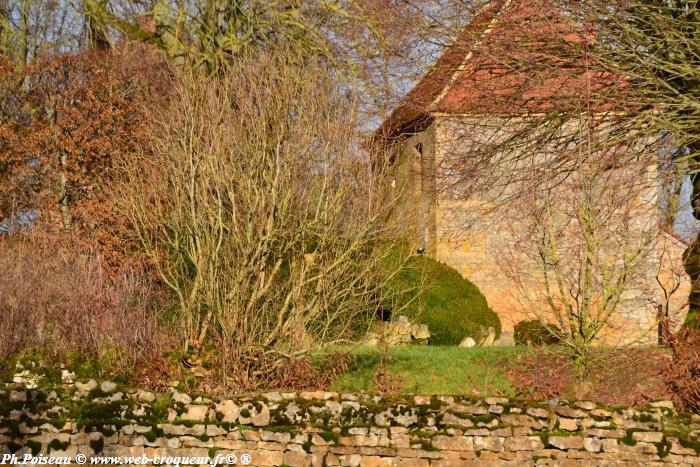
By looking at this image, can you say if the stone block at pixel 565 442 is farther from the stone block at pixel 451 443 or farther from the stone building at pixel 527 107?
the stone building at pixel 527 107

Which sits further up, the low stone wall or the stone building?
the stone building

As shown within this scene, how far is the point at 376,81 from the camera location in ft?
44.5

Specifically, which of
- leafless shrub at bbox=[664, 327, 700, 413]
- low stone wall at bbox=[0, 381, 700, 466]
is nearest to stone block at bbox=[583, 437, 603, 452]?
low stone wall at bbox=[0, 381, 700, 466]

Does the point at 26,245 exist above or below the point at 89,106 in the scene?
below

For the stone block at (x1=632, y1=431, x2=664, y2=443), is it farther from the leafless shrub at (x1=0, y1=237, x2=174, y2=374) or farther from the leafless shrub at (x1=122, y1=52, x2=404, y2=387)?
the leafless shrub at (x1=0, y1=237, x2=174, y2=374)

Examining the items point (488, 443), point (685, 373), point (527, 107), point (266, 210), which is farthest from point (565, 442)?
point (527, 107)

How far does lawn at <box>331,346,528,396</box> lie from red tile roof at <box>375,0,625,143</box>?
3374mm

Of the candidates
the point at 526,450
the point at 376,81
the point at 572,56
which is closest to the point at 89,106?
the point at 376,81

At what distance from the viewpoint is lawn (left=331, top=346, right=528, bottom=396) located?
35.4 feet

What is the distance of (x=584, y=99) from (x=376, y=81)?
14.7 feet

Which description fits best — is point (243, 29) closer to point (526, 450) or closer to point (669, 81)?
point (669, 81)

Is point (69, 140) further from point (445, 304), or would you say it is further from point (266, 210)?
point (445, 304)

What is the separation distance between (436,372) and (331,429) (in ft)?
16.0

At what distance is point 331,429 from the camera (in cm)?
678
